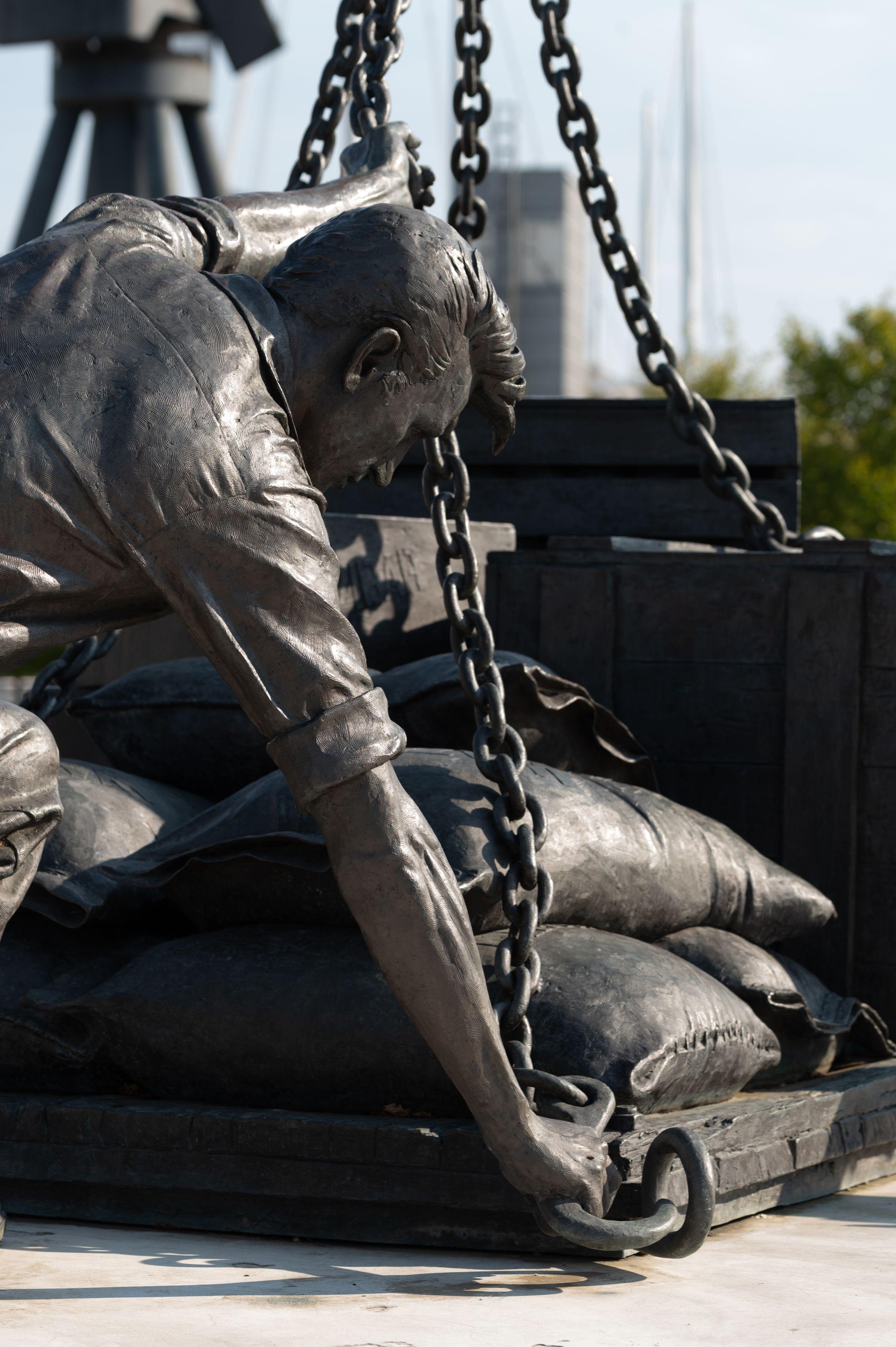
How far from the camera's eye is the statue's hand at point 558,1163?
267cm

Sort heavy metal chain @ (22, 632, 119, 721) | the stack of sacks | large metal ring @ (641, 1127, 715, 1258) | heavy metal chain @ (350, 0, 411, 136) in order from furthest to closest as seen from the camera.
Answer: heavy metal chain @ (22, 632, 119, 721) → heavy metal chain @ (350, 0, 411, 136) → the stack of sacks → large metal ring @ (641, 1127, 715, 1258)

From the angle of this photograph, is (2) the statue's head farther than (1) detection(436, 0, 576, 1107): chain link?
No

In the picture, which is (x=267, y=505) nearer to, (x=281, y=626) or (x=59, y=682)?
(x=281, y=626)

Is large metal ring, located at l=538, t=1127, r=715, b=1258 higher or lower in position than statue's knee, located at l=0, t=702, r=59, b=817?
lower

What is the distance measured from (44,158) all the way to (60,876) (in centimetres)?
1368

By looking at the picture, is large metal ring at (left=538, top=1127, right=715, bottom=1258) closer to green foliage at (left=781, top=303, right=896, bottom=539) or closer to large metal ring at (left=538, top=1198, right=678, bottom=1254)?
large metal ring at (left=538, top=1198, right=678, bottom=1254)

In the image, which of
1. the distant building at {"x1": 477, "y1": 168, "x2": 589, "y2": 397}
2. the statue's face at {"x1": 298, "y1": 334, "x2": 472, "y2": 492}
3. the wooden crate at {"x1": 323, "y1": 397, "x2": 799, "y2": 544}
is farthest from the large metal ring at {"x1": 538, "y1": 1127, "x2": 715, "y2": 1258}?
the distant building at {"x1": 477, "y1": 168, "x2": 589, "y2": 397}

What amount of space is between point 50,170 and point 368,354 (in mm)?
14372

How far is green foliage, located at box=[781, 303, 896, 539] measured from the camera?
2894 centimetres

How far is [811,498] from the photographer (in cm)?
2941

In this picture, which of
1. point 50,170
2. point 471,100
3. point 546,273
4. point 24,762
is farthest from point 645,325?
point 546,273

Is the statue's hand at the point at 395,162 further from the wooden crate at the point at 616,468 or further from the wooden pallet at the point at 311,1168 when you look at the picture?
the wooden pallet at the point at 311,1168

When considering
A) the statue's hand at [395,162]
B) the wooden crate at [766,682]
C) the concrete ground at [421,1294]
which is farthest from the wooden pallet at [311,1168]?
the statue's hand at [395,162]

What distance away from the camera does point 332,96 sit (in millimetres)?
4648
